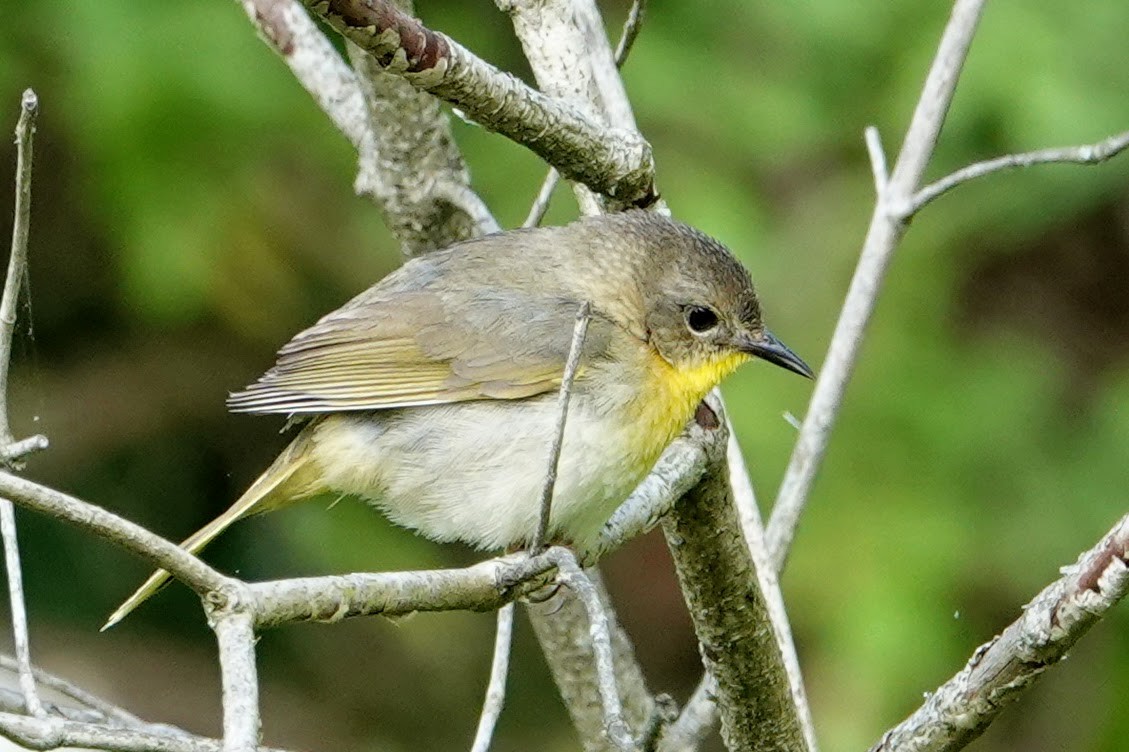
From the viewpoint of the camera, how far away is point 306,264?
581cm

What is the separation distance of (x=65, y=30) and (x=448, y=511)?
228 centimetres

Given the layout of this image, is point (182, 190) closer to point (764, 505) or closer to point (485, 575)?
point (764, 505)

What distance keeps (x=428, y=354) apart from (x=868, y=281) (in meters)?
1.03

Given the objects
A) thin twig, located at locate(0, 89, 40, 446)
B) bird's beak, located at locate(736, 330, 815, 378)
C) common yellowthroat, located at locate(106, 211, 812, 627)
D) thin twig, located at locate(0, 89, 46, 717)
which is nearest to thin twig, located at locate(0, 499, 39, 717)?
thin twig, located at locate(0, 89, 46, 717)

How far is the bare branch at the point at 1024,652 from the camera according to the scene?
7.04 ft

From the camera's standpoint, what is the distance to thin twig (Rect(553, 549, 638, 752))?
1.91 metres

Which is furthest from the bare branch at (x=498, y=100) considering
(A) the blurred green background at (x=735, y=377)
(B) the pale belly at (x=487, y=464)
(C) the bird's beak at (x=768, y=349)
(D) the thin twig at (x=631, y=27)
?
(A) the blurred green background at (x=735, y=377)

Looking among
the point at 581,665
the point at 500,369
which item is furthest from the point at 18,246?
the point at 581,665

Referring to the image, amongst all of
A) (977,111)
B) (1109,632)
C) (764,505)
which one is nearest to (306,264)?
(764,505)

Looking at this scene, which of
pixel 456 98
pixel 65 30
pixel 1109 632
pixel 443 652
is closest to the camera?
pixel 456 98

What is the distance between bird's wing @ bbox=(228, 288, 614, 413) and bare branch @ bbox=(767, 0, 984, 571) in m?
0.51

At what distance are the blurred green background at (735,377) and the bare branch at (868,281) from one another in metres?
1.60

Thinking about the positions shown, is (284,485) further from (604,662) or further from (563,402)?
(604,662)

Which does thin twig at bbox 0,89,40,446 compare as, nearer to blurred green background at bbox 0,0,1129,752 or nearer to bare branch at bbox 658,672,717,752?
bare branch at bbox 658,672,717,752
